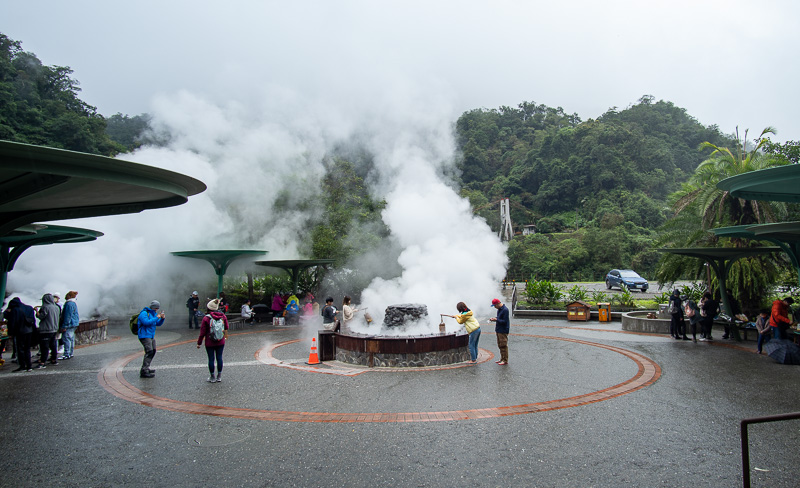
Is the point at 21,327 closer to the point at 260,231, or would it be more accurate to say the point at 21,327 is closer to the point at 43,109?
the point at 260,231

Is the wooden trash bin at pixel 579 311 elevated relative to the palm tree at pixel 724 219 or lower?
lower

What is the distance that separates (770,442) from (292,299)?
16.7m

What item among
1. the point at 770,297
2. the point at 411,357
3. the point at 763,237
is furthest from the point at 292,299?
the point at 770,297

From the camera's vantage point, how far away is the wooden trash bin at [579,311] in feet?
59.3

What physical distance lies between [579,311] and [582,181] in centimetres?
5527

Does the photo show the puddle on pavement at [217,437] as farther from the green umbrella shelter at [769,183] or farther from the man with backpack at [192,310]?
the man with backpack at [192,310]

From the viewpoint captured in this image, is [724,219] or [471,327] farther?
[724,219]

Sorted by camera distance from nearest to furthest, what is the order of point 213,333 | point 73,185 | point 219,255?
point 73,185 → point 213,333 → point 219,255

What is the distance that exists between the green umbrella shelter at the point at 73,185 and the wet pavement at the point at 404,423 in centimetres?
303

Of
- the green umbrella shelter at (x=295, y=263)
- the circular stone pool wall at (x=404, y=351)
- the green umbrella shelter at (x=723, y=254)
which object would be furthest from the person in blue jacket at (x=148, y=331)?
the green umbrella shelter at (x=723, y=254)

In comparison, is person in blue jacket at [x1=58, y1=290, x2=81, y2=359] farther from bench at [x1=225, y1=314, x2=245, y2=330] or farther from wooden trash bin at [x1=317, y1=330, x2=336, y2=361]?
bench at [x1=225, y1=314, x2=245, y2=330]

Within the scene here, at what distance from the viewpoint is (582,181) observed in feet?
223

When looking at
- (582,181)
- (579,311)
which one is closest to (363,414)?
(579,311)

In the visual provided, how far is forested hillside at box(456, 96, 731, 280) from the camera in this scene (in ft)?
156
